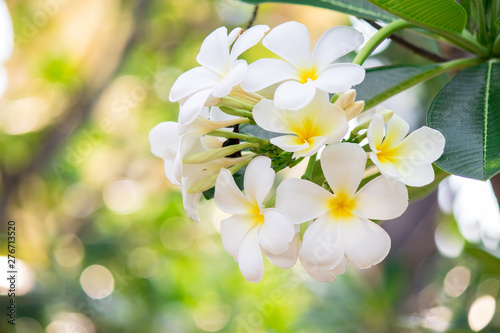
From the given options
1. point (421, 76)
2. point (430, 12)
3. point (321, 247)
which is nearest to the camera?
point (321, 247)

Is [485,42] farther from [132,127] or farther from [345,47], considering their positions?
[132,127]

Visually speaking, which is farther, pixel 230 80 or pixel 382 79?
pixel 382 79

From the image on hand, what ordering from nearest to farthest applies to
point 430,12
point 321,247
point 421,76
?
point 321,247 → point 430,12 → point 421,76

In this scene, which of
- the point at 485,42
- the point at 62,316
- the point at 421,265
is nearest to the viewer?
the point at 485,42

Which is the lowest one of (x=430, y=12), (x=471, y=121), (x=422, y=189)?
(x=422, y=189)

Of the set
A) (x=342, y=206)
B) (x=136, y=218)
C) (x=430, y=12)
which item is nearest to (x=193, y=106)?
(x=342, y=206)

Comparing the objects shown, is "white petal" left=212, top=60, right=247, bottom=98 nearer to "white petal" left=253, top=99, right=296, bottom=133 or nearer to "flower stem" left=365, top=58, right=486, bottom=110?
"white petal" left=253, top=99, right=296, bottom=133

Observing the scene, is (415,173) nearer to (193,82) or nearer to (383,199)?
(383,199)

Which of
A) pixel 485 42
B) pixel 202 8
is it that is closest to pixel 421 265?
pixel 485 42
